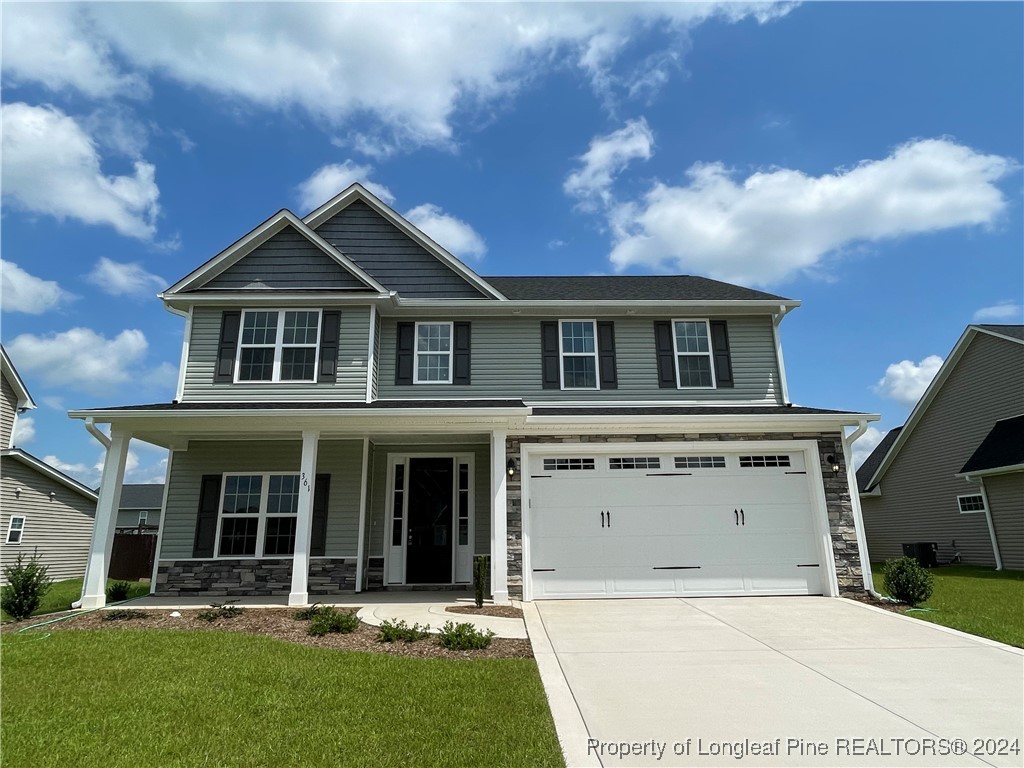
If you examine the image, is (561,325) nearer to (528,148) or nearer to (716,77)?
(528,148)

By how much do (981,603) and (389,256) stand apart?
13.3 metres

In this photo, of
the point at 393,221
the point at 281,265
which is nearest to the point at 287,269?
the point at 281,265

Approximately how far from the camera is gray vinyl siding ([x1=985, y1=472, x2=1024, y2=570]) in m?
14.9

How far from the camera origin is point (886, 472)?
20.2m

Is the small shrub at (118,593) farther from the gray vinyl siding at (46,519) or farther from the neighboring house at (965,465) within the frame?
the neighboring house at (965,465)

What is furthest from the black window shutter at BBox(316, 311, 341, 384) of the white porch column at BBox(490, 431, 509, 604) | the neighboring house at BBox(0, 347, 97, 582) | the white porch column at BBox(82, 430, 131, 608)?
the neighboring house at BBox(0, 347, 97, 582)

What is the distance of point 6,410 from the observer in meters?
17.2

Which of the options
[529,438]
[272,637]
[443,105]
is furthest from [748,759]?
[443,105]

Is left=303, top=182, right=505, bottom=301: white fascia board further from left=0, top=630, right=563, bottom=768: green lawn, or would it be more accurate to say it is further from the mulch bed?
left=0, top=630, right=563, bottom=768: green lawn

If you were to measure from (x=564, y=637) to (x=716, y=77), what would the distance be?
10.0m

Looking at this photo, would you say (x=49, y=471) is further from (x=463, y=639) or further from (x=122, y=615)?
(x=463, y=639)

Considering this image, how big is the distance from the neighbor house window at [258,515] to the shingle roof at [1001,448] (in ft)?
57.8

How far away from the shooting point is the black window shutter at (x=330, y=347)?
1112 cm

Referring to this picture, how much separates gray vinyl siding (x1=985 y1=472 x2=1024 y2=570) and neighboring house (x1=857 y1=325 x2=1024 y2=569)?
0.08 ft
